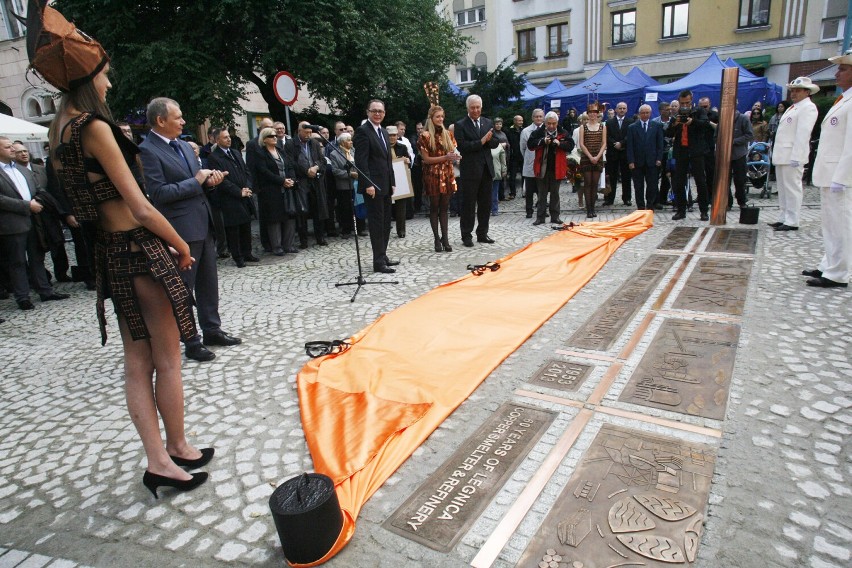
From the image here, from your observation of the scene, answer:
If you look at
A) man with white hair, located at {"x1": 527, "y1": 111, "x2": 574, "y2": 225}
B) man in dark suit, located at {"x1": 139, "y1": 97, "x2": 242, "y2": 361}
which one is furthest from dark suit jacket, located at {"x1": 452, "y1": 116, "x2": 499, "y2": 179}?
man in dark suit, located at {"x1": 139, "y1": 97, "x2": 242, "y2": 361}

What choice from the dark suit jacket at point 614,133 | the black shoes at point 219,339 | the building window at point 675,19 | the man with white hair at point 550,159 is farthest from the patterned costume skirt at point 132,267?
the building window at point 675,19

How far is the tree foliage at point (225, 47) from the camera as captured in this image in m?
10.6

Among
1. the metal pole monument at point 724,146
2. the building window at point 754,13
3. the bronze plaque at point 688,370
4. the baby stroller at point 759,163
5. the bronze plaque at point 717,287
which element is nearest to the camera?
the bronze plaque at point 688,370

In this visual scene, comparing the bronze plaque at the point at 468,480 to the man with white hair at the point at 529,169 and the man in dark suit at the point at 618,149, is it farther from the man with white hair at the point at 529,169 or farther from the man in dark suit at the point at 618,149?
the man in dark suit at the point at 618,149

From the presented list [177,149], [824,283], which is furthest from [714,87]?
[177,149]

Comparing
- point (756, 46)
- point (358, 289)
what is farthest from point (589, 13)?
point (358, 289)

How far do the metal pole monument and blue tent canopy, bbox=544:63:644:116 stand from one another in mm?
10243

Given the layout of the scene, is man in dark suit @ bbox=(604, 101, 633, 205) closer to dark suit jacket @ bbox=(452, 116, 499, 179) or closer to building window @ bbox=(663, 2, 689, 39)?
dark suit jacket @ bbox=(452, 116, 499, 179)

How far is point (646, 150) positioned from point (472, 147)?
3957 mm

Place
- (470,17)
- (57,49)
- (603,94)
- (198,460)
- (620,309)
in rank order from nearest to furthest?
1. (57,49)
2. (198,460)
3. (620,309)
4. (603,94)
5. (470,17)

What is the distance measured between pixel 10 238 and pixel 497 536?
7.05 m

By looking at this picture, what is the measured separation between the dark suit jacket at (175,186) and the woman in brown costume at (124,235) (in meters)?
1.52

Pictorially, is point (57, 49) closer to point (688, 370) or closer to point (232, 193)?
point (688, 370)

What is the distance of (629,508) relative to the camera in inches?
92.2
